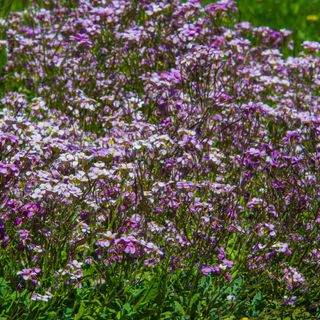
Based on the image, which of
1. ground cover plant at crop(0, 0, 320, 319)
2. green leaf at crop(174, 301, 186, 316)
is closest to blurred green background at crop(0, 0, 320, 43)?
ground cover plant at crop(0, 0, 320, 319)

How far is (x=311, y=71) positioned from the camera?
637cm

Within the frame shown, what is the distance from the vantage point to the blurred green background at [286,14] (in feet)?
32.0

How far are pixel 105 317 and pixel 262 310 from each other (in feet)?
3.07

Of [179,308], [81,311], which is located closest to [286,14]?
[179,308]

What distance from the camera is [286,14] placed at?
10.5 metres

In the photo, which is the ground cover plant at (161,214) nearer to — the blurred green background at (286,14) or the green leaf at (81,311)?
the green leaf at (81,311)

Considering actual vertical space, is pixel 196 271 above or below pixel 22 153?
below

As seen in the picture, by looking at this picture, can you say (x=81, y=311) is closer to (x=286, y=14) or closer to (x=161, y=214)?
(x=161, y=214)

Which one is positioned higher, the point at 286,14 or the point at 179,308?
the point at 286,14

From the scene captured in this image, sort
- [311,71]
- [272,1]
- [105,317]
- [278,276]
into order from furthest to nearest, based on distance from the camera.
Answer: [272,1]
[311,71]
[278,276]
[105,317]

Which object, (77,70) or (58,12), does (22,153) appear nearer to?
(77,70)

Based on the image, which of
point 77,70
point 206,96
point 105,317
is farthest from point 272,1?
point 105,317

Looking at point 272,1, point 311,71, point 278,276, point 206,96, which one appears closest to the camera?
point 278,276

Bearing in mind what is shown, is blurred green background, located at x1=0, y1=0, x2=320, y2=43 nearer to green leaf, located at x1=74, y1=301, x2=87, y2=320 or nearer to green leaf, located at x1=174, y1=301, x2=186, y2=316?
green leaf, located at x1=174, y1=301, x2=186, y2=316
